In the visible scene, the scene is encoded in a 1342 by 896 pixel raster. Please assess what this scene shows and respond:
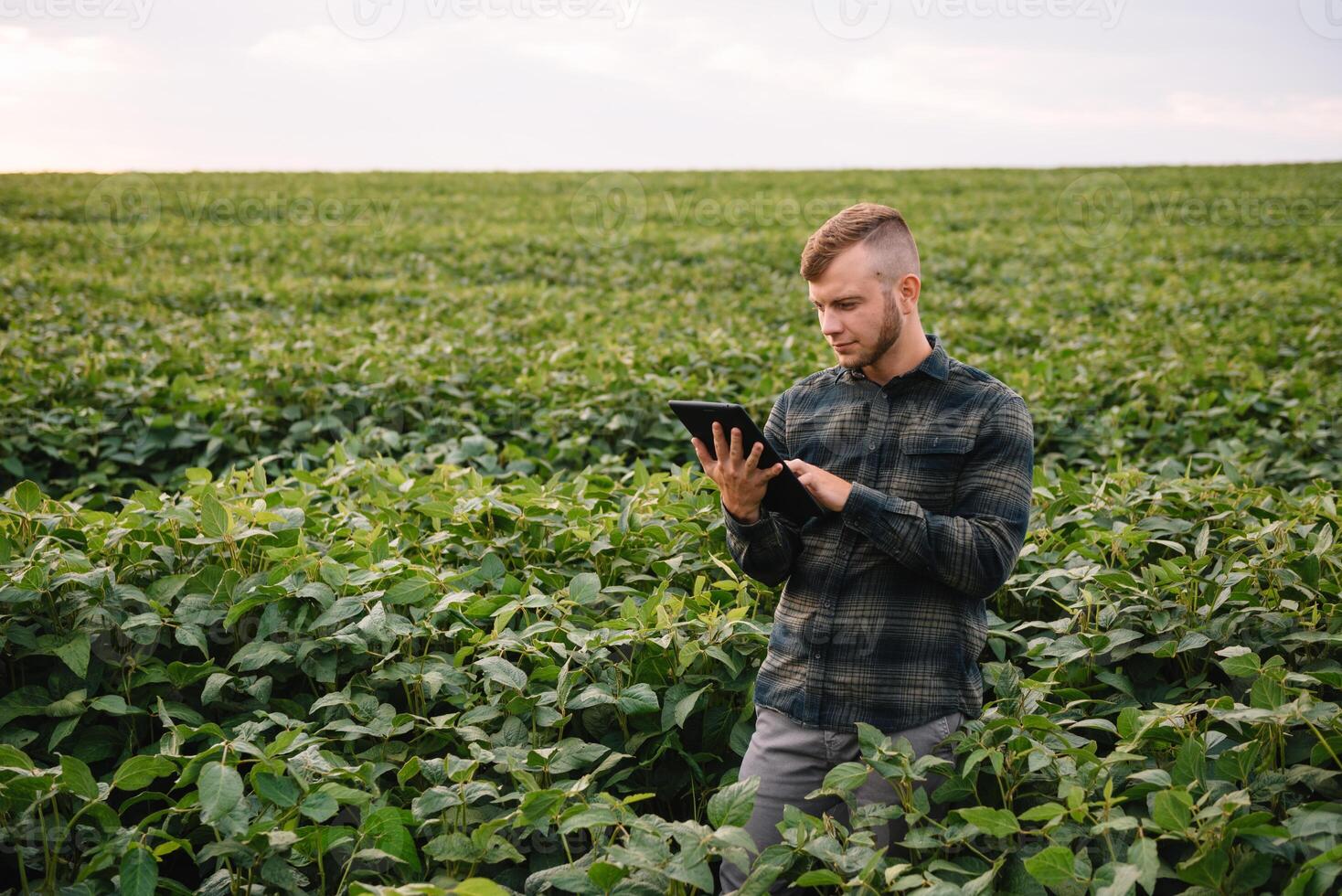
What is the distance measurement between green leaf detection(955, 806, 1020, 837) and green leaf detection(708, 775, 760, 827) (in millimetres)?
409

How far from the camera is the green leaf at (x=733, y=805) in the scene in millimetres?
1820

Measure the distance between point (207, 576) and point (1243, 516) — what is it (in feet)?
10.8

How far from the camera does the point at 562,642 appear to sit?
2.57 m

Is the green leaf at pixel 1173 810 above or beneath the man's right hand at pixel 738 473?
beneath

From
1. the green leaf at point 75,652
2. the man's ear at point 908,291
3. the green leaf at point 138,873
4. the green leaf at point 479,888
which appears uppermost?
the man's ear at point 908,291

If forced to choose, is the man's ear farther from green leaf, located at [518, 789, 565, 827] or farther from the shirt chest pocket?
green leaf, located at [518, 789, 565, 827]

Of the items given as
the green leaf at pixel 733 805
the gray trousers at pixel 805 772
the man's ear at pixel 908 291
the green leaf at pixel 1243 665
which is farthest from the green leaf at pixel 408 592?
the green leaf at pixel 1243 665

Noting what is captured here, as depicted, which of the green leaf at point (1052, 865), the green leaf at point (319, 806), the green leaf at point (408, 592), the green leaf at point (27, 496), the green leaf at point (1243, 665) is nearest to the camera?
the green leaf at point (1052, 865)

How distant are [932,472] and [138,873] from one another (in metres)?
1.85

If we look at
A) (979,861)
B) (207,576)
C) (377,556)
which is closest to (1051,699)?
(979,861)

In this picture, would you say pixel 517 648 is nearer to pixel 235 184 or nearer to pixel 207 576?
pixel 207 576

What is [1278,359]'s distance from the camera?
24.6 feet

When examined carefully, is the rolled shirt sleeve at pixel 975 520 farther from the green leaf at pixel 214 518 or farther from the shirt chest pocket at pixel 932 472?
the green leaf at pixel 214 518

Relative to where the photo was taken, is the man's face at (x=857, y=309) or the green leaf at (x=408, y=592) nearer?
the man's face at (x=857, y=309)
